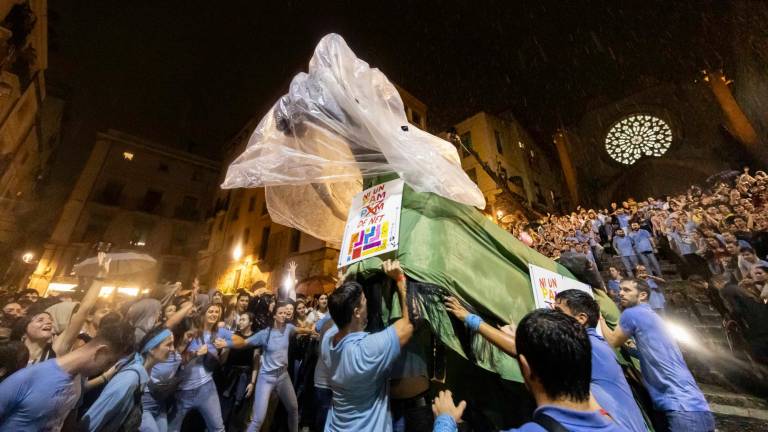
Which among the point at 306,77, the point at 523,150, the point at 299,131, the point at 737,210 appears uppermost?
the point at 523,150

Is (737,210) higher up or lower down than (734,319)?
higher up

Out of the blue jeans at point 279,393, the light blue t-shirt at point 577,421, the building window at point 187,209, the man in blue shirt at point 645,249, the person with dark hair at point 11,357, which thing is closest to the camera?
the light blue t-shirt at point 577,421

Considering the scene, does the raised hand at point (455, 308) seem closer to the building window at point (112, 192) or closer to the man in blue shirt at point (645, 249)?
the man in blue shirt at point (645, 249)

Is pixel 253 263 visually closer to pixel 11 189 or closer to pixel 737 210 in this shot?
pixel 11 189

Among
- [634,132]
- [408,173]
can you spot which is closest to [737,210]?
[408,173]

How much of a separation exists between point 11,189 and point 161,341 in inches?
999

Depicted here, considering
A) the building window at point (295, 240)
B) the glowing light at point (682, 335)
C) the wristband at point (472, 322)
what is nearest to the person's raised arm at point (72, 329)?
the wristband at point (472, 322)

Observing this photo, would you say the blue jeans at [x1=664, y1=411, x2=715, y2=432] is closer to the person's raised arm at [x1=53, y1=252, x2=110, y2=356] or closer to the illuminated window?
the person's raised arm at [x1=53, y1=252, x2=110, y2=356]

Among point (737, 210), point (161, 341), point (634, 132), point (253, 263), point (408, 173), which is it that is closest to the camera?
point (408, 173)

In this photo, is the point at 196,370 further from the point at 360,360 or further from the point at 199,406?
the point at 360,360

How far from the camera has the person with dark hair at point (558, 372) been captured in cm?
123

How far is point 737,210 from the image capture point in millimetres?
8453

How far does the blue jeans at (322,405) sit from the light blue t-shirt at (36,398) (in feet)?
9.76

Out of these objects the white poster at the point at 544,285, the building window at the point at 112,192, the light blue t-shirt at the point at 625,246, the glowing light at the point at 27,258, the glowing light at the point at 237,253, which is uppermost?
the building window at the point at 112,192
